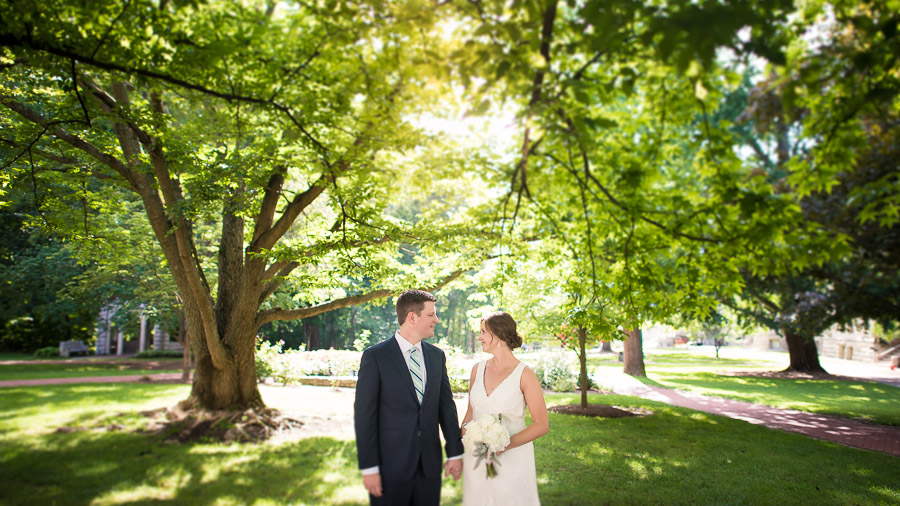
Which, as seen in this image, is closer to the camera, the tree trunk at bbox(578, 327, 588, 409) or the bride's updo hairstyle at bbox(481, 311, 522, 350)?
the bride's updo hairstyle at bbox(481, 311, 522, 350)

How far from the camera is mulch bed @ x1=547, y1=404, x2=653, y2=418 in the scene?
38.0 ft

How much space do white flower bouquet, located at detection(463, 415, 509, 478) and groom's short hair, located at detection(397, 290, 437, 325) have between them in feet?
3.09

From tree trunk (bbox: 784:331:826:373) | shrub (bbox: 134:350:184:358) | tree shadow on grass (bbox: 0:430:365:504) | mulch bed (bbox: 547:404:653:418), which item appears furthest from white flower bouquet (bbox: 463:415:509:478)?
shrub (bbox: 134:350:184:358)

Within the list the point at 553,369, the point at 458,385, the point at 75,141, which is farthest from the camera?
the point at 553,369

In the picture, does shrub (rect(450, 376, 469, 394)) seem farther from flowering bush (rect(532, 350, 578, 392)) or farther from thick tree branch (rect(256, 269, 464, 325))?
thick tree branch (rect(256, 269, 464, 325))

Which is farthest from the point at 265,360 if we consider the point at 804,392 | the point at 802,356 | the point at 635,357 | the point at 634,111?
the point at 802,356

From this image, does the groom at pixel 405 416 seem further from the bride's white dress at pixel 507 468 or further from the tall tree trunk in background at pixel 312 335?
the tall tree trunk in background at pixel 312 335

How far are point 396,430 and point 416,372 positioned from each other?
435mm

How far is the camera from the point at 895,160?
673cm

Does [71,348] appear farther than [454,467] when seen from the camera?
Yes

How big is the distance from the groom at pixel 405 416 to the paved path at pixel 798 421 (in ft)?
31.2

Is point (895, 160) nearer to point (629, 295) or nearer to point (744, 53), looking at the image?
point (629, 295)

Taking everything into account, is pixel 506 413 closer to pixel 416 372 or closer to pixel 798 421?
pixel 416 372

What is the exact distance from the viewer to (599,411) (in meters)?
11.8
